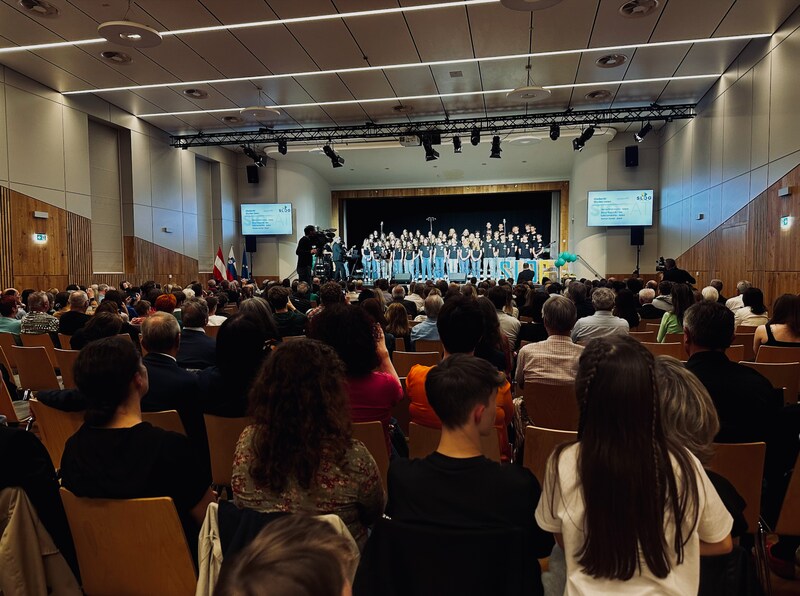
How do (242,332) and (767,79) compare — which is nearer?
(242,332)

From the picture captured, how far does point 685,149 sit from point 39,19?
13046mm

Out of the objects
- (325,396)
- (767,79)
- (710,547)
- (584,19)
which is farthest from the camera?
(767,79)

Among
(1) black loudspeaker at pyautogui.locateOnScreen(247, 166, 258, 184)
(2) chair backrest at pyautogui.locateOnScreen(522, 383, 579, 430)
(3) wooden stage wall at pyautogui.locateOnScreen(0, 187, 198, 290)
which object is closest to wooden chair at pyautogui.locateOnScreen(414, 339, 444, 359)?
(2) chair backrest at pyautogui.locateOnScreen(522, 383, 579, 430)

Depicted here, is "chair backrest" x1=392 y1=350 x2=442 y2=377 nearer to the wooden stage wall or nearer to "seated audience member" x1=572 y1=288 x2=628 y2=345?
"seated audience member" x1=572 y1=288 x2=628 y2=345

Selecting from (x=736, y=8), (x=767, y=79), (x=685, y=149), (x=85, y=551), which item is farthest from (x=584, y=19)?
(x=85, y=551)

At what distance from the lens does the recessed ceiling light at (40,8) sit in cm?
687

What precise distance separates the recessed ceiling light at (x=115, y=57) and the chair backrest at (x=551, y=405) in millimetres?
9032

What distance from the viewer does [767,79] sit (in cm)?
834

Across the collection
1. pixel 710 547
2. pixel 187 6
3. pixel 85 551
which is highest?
pixel 187 6

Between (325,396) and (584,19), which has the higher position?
(584,19)

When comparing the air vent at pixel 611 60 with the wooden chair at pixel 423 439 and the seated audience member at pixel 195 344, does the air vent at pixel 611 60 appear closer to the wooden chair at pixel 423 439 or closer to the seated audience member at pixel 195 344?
the seated audience member at pixel 195 344

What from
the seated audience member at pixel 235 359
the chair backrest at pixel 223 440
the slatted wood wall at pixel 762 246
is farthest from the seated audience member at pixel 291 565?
the slatted wood wall at pixel 762 246

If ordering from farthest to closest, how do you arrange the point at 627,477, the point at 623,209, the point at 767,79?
the point at 623,209, the point at 767,79, the point at 627,477

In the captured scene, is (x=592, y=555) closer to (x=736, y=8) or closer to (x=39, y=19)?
(x=736, y=8)
